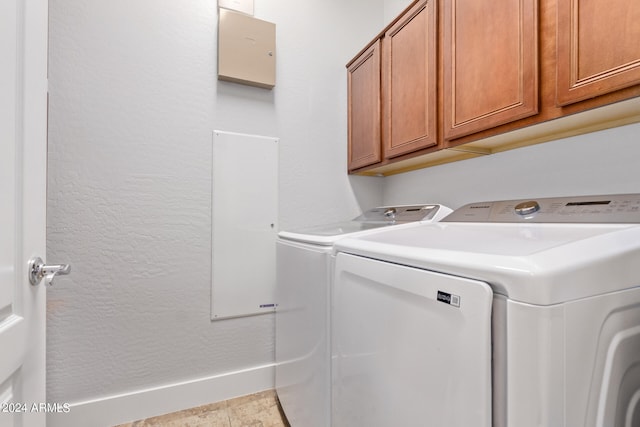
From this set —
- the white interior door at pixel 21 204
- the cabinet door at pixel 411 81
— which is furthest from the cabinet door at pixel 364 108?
the white interior door at pixel 21 204

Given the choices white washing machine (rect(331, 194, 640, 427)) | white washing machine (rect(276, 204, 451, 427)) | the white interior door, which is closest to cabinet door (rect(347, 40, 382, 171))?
white washing machine (rect(276, 204, 451, 427))

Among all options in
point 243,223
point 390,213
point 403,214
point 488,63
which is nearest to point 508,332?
point 488,63

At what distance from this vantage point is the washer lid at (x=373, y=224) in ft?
4.07

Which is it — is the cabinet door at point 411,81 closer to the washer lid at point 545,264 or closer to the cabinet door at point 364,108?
the cabinet door at point 364,108

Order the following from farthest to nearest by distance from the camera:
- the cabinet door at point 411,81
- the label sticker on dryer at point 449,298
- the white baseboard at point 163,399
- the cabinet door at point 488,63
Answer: the white baseboard at point 163,399
the cabinet door at point 411,81
the cabinet door at point 488,63
the label sticker on dryer at point 449,298

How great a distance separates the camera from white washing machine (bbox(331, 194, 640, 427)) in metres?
0.46

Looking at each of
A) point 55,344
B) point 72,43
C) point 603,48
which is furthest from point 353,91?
point 55,344

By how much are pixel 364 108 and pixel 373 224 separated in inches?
34.1

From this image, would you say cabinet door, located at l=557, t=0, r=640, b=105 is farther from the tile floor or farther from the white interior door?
the tile floor

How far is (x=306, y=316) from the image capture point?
1.28 meters

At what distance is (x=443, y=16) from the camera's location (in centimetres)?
133

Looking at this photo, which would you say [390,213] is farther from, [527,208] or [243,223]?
[243,223]

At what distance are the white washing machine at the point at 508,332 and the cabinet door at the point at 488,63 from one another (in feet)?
1.75

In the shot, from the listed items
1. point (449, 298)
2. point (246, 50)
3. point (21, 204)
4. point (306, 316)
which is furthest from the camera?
point (246, 50)
